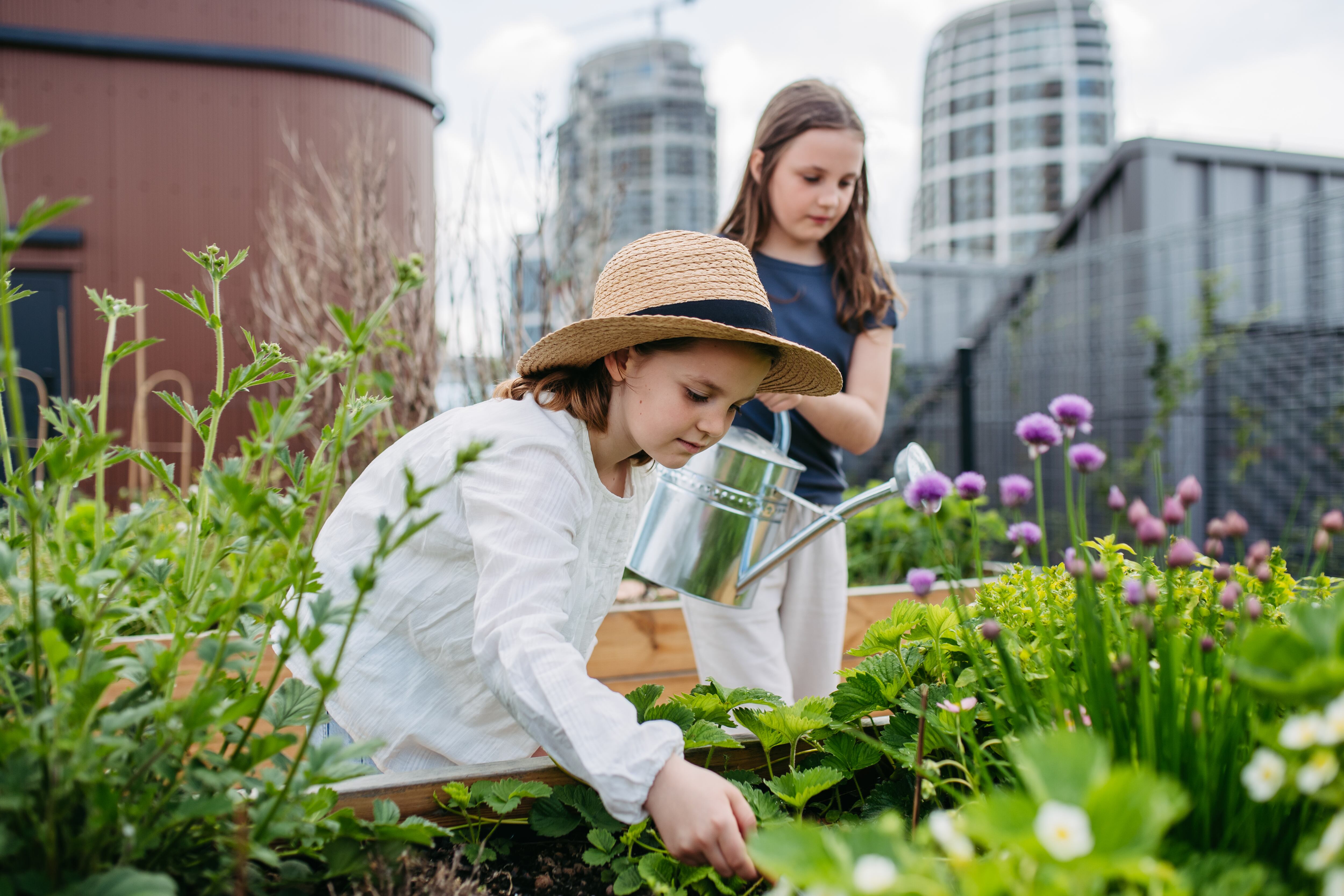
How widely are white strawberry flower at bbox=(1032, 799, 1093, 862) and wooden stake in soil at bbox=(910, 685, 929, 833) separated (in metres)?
Result: 0.31

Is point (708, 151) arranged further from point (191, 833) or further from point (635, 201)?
point (191, 833)

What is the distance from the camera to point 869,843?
0.50m

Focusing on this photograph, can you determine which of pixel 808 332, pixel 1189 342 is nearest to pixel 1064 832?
pixel 808 332

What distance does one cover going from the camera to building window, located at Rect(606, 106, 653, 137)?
3844cm

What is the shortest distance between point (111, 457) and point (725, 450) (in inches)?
37.8

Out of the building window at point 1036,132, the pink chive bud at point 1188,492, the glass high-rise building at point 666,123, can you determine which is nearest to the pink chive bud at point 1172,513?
the pink chive bud at point 1188,492

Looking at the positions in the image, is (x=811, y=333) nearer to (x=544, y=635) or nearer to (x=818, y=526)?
(x=818, y=526)

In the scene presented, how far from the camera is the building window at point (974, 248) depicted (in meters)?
44.1

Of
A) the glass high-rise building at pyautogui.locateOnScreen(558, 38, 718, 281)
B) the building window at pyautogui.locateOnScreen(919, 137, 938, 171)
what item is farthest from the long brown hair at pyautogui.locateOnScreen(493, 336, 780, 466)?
the building window at pyautogui.locateOnScreen(919, 137, 938, 171)

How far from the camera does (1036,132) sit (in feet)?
148

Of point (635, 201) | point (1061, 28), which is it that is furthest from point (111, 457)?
point (1061, 28)

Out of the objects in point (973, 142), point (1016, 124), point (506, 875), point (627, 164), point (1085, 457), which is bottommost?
point (506, 875)

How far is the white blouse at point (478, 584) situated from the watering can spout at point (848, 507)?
26 centimetres

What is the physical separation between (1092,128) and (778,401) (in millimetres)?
51926
